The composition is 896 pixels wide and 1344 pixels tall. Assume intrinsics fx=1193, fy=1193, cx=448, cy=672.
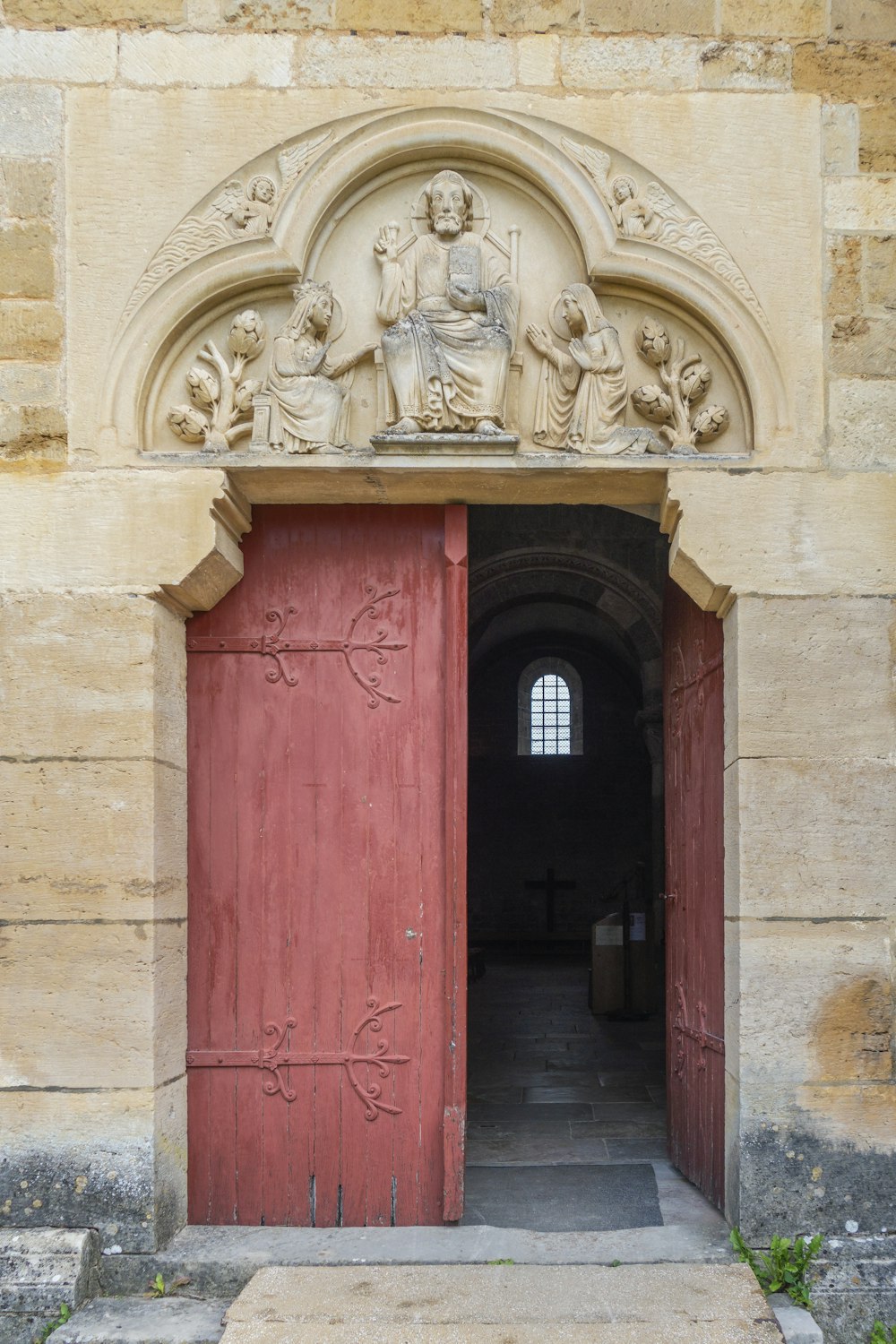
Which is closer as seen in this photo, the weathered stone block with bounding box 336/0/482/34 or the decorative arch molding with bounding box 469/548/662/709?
the weathered stone block with bounding box 336/0/482/34

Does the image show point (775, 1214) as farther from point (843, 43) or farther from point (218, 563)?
point (843, 43)

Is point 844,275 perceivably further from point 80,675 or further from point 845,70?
point 80,675

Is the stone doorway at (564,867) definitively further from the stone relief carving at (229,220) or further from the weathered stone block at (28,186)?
the weathered stone block at (28,186)

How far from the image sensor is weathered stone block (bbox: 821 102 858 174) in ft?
11.8

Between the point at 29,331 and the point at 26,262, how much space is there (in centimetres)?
21

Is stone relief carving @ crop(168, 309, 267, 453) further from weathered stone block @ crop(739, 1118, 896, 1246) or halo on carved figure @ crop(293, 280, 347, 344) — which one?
weathered stone block @ crop(739, 1118, 896, 1246)

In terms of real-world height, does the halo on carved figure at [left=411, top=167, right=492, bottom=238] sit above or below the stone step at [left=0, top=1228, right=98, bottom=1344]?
above

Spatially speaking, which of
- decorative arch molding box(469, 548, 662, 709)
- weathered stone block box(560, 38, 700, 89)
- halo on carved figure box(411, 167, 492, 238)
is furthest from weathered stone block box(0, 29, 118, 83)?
decorative arch molding box(469, 548, 662, 709)

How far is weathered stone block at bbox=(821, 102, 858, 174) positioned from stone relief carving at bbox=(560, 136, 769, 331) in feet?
1.38

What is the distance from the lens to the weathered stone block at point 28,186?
360 centimetres

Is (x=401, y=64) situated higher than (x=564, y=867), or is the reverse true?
(x=401, y=64)

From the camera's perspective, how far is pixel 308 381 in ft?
11.9

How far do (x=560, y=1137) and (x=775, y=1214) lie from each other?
141 centimetres

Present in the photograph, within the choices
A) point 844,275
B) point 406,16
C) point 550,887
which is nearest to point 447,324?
point 406,16
